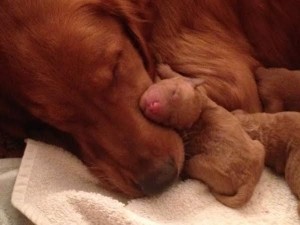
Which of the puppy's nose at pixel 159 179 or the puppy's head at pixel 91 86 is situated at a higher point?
the puppy's head at pixel 91 86

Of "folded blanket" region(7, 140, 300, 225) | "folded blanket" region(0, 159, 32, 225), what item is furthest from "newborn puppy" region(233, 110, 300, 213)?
"folded blanket" region(0, 159, 32, 225)

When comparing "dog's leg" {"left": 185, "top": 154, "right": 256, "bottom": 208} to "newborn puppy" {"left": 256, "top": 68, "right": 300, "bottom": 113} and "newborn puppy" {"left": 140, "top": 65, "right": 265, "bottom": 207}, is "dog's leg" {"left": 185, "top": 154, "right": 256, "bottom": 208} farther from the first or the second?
"newborn puppy" {"left": 256, "top": 68, "right": 300, "bottom": 113}

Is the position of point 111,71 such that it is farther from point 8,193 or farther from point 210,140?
point 8,193

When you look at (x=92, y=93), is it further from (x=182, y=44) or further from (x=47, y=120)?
(x=182, y=44)

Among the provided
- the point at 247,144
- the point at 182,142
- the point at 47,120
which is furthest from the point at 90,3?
the point at 247,144

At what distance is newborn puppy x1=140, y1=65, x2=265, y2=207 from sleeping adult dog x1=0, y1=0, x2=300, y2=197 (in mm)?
47

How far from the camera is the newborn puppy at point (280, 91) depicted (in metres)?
1.69

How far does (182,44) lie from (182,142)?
34 cm

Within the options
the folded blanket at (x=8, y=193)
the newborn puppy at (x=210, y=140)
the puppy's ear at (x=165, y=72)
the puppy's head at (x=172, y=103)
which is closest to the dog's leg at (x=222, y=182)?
the newborn puppy at (x=210, y=140)

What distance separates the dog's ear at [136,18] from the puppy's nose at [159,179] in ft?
1.00

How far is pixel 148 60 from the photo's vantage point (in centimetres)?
161

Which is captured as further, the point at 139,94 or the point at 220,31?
the point at 220,31

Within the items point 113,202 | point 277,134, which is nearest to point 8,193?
point 113,202

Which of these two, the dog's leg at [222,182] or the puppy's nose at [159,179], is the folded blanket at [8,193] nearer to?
the puppy's nose at [159,179]
